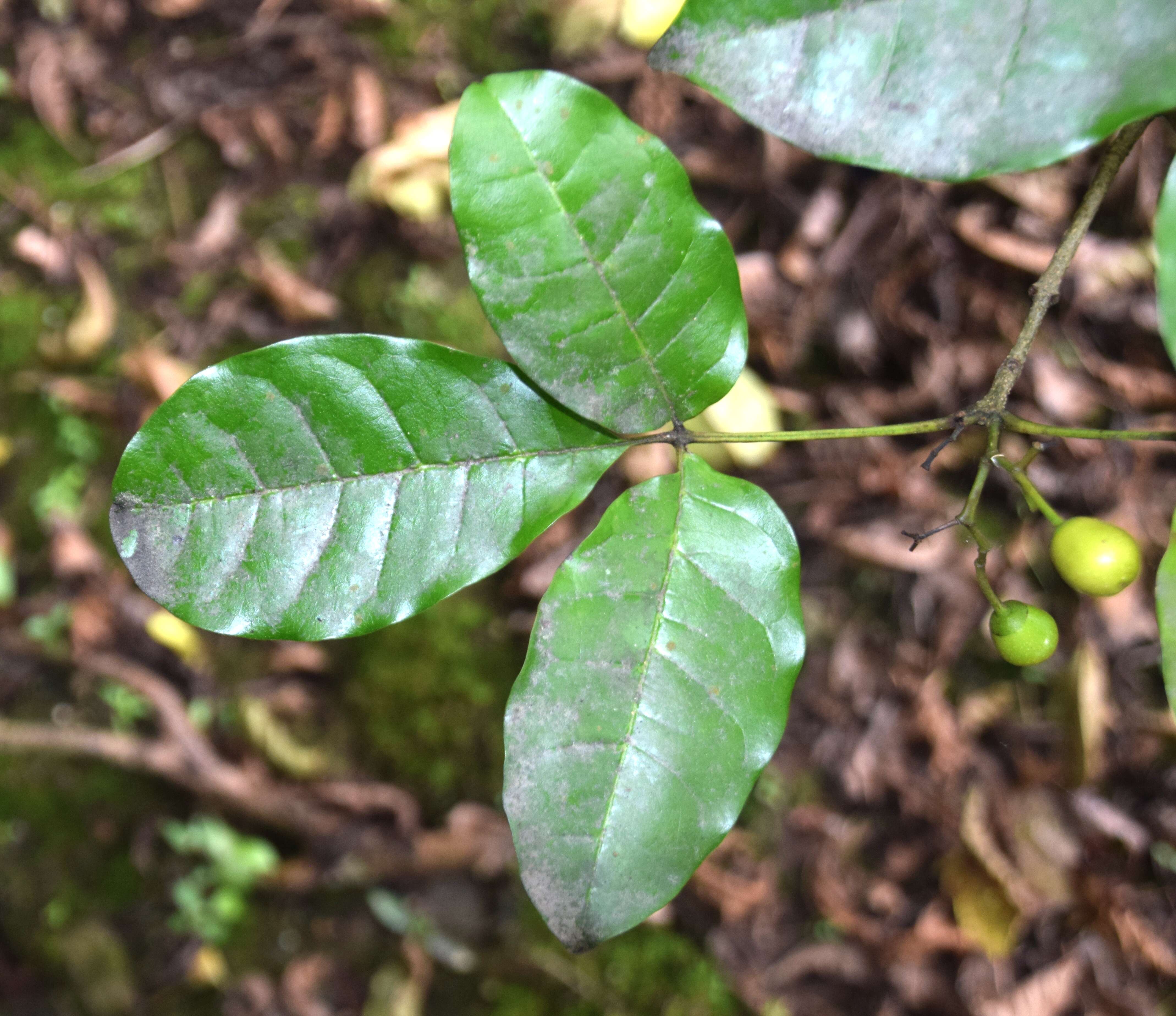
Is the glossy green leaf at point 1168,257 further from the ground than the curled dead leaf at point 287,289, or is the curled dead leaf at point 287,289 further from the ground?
the glossy green leaf at point 1168,257

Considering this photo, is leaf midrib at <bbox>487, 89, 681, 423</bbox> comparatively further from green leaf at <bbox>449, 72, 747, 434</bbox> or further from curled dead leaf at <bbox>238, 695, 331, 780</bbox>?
curled dead leaf at <bbox>238, 695, 331, 780</bbox>

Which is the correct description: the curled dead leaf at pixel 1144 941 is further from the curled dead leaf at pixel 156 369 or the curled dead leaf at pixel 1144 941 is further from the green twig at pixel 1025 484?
the curled dead leaf at pixel 156 369

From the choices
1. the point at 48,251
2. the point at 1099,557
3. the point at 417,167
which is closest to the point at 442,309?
the point at 417,167

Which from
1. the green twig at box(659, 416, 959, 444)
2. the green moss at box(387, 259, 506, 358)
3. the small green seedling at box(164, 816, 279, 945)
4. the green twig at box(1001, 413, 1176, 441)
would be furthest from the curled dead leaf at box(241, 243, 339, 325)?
the green twig at box(1001, 413, 1176, 441)

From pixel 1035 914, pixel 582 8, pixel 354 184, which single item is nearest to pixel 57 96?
pixel 354 184

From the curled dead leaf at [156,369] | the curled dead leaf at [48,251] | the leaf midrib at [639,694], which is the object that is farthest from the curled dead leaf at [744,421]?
the curled dead leaf at [48,251]

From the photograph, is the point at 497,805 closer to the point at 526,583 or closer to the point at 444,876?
the point at 444,876

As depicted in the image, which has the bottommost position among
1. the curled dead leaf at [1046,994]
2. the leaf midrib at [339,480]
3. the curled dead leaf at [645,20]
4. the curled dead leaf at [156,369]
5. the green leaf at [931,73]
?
the curled dead leaf at [1046,994]
